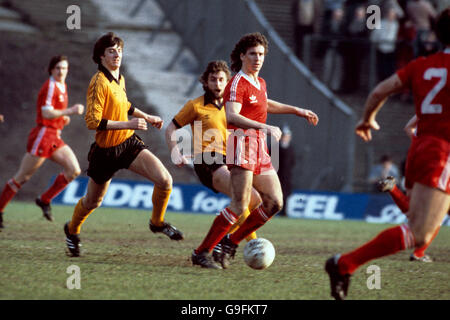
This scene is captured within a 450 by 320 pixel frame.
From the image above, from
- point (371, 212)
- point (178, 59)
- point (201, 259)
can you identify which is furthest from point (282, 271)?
point (178, 59)

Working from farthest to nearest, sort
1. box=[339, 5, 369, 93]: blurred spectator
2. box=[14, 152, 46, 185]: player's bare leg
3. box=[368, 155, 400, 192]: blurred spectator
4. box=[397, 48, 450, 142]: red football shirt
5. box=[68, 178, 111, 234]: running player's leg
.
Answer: box=[339, 5, 369, 93]: blurred spectator
box=[368, 155, 400, 192]: blurred spectator
box=[14, 152, 46, 185]: player's bare leg
box=[68, 178, 111, 234]: running player's leg
box=[397, 48, 450, 142]: red football shirt

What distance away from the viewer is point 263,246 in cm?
753

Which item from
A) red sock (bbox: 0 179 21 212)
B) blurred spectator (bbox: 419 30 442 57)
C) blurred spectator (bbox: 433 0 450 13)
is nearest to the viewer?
red sock (bbox: 0 179 21 212)

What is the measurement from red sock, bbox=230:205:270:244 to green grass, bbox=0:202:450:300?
308mm

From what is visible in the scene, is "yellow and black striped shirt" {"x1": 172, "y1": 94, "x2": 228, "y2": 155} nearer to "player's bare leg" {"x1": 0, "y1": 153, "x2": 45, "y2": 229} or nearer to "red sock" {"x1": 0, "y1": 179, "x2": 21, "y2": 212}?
"player's bare leg" {"x1": 0, "y1": 153, "x2": 45, "y2": 229}

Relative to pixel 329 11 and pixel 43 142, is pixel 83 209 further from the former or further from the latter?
pixel 329 11

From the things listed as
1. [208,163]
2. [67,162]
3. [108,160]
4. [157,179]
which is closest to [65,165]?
[67,162]

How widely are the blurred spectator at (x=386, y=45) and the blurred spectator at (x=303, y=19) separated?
1.43 meters

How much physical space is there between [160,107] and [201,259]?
41.0 ft

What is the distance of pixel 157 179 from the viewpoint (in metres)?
8.24

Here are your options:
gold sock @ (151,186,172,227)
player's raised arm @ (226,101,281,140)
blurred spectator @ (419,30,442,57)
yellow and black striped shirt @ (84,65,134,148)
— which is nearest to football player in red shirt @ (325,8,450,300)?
player's raised arm @ (226,101,281,140)

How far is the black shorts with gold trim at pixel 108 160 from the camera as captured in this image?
7.92 meters

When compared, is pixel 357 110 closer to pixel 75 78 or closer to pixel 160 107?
pixel 160 107

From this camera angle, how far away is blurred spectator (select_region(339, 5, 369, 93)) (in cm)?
1745
